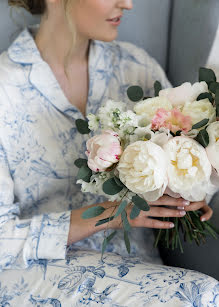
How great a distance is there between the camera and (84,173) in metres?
0.85

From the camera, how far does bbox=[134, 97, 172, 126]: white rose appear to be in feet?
2.73

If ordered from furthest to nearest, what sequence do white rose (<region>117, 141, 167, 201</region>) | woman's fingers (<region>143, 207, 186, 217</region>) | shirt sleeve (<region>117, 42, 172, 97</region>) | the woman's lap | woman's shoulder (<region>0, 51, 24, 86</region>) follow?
shirt sleeve (<region>117, 42, 172, 97</region>), woman's shoulder (<region>0, 51, 24, 86</region>), woman's fingers (<region>143, 207, 186, 217</region>), the woman's lap, white rose (<region>117, 141, 167, 201</region>)

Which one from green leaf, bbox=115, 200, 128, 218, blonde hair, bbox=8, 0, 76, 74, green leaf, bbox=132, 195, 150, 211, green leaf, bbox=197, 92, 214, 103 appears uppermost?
blonde hair, bbox=8, 0, 76, 74

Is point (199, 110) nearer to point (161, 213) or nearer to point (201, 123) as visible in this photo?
point (201, 123)

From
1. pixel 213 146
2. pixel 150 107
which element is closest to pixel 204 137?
pixel 213 146

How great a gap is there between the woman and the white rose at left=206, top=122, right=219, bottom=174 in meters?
0.20

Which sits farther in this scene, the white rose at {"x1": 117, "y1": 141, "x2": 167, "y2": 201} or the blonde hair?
the blonde hair

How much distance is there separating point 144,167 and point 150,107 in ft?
0.52

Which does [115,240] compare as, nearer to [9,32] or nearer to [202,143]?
[202,143]

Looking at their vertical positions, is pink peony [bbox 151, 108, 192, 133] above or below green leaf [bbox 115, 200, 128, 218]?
above

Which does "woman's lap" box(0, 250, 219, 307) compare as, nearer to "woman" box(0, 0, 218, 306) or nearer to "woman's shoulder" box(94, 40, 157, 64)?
"woman" box(0, 0, 218, 306)

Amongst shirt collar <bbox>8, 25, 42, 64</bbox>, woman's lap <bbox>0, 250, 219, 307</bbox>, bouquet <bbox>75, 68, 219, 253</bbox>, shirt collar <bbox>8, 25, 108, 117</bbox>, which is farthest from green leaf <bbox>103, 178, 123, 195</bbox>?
shirt collar <bbox>8, 25, 42, 64</bbox>

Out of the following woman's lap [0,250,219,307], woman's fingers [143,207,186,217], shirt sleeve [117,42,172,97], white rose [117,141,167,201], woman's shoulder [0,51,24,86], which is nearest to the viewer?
white rose [117,141,167,201]

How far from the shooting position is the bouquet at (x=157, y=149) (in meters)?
0.76
